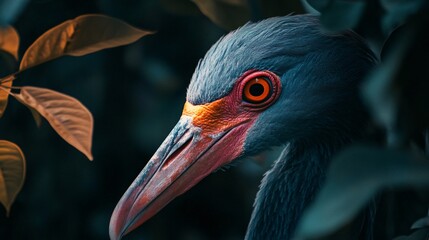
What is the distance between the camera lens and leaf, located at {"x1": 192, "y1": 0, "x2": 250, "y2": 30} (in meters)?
2.52

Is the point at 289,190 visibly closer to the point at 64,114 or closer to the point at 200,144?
the point at 200,144

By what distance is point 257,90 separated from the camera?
2564 millimetres

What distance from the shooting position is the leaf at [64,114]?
201 cm

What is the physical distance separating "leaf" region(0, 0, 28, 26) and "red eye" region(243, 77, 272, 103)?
0.82 m

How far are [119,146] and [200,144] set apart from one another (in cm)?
198

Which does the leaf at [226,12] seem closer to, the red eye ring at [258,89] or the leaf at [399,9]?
the red eye ring at [258,89]

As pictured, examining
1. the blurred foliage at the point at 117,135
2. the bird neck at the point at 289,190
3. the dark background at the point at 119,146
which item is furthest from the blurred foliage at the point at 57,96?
the dark background at the point at 119,146

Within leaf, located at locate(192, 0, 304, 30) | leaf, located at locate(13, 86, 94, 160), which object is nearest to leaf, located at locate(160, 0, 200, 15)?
leaf, located at locate(192, 0, 304, 30)

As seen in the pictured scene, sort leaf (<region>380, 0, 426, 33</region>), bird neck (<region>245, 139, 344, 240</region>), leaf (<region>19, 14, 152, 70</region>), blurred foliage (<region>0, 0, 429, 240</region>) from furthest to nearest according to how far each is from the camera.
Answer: blurred foliage (<region>0, 0, 429, 240</region>) < bird neck (<region>245, 139, 344, 240</region>) < leaf (<region>19, 14, 152, 70</region>) < leaf (<region>380, 0, 426, 33</region>)

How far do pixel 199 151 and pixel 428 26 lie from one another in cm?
117

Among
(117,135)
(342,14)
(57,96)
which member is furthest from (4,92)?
(117,135)

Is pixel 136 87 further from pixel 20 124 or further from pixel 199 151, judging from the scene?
pixel 199 151

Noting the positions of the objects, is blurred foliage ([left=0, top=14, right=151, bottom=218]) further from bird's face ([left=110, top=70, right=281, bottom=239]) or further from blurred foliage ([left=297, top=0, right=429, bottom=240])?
blurred foliage ([left=297, top=0, right=429, bottom=240])

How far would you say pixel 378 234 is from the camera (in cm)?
284
